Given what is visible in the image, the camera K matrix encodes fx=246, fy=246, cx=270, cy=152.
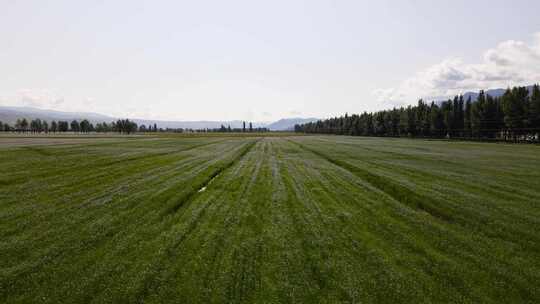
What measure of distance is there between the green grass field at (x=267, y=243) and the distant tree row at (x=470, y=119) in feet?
275

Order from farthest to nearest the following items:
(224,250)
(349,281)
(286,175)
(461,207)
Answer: (286,175), (461,207), (224,250), (349,281)

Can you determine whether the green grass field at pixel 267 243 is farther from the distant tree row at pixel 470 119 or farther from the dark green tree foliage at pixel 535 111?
the distant tree row at pixel 470 119

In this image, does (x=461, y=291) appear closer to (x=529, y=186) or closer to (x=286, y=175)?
(x=286, y=175)

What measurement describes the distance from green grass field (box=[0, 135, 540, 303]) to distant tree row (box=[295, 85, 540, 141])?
275 ft

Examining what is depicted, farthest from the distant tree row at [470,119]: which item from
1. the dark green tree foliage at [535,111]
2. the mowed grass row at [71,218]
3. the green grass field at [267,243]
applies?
the mowed grass row at [71,218]

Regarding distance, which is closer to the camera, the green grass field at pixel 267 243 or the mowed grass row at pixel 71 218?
the green grass field at pixel 267 243

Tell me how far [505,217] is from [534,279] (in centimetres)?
557

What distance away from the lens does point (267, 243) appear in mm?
8375

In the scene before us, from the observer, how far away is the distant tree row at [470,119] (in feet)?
243

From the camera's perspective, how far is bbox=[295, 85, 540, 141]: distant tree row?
7412 centimetres

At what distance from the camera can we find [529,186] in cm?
1652

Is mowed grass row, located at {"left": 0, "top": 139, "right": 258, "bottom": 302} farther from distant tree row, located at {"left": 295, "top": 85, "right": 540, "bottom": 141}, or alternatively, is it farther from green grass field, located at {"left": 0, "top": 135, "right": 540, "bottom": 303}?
distant tree row, located at {"left": 295, "top": 85, "right": 540, "bottom": 141}

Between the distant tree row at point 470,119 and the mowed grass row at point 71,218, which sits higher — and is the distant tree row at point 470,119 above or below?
above

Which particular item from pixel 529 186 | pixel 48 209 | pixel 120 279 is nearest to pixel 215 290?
pixel 120 279
